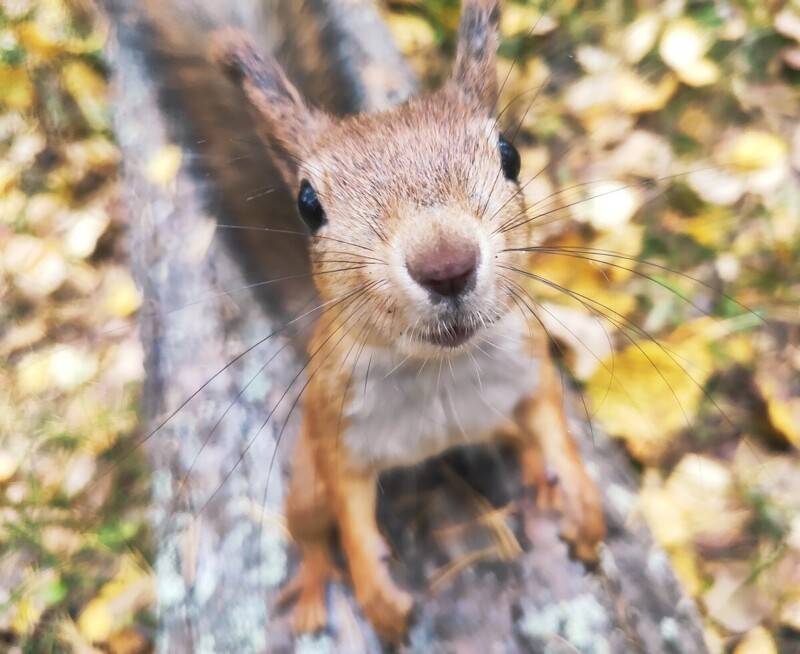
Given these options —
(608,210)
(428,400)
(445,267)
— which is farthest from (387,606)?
(608,210)

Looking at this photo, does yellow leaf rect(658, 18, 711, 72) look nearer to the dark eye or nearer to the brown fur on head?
the brown fur on head

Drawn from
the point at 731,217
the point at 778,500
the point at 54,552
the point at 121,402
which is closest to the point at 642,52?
the point at 731,217

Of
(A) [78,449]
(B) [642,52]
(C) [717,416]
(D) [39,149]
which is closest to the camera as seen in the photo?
(C) [717,416]

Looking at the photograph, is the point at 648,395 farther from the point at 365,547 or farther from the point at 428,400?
the point at 365,547

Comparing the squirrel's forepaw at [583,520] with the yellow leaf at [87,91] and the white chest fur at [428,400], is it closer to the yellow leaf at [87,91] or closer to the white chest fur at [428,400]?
the white chest fur at [428,400]

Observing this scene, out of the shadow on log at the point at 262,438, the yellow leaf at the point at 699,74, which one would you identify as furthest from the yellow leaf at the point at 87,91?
the yellow leaf at the point at 699,74

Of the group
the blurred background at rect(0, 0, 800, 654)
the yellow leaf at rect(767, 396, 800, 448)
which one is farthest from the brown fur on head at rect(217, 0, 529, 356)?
the yellow leaf at rect(767, 396, 800, 448)

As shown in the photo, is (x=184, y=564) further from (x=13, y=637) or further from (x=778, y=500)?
(x=778, y=500)

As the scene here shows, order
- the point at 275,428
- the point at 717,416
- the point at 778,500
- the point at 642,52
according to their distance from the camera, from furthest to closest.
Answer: the point at 642,52 < the point at 717,416 < the point at 778,500 < the point at 275,428
